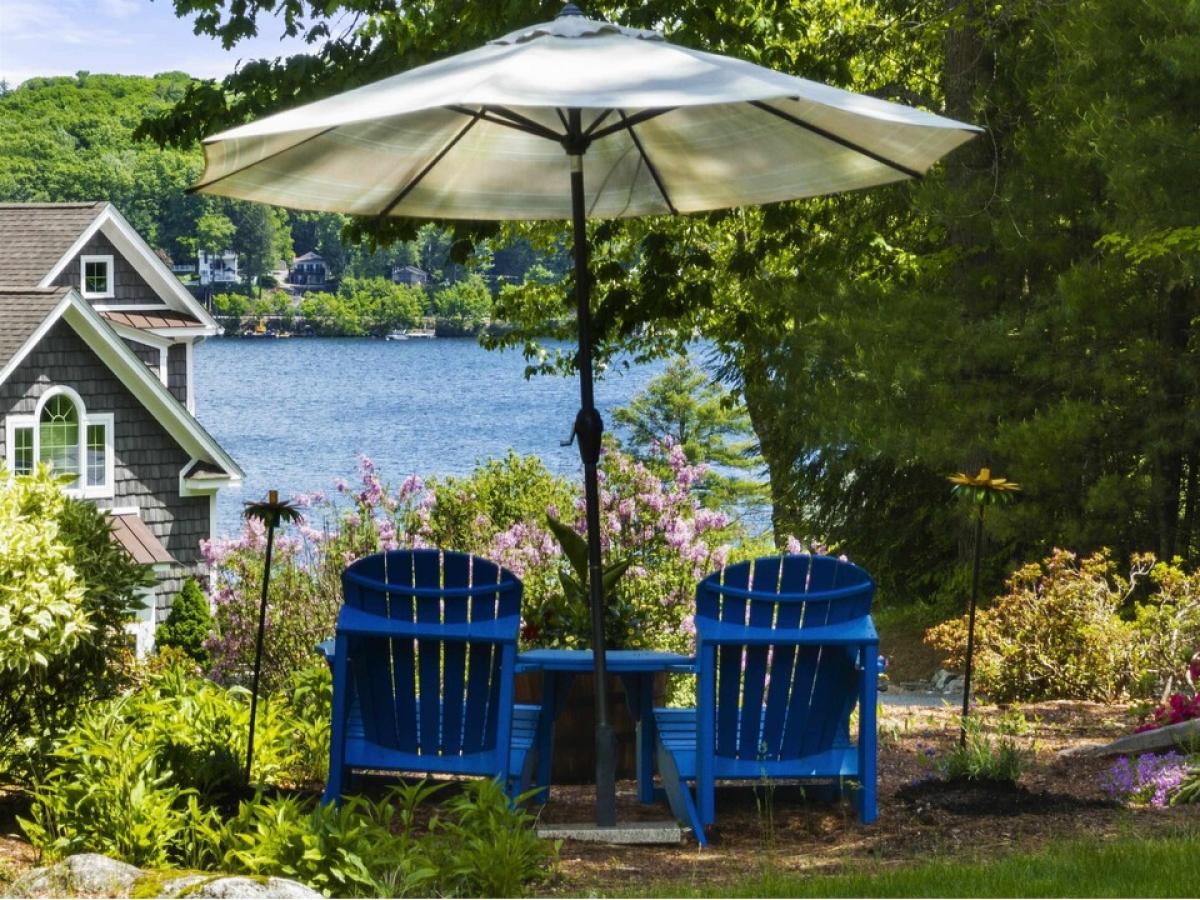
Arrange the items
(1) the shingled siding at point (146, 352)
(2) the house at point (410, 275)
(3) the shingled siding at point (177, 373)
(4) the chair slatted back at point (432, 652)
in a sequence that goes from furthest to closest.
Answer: (2) the house at point (410, 275)
(3) the shingled siding at point (177, 373)
(1) the shingled siding at point (146, 352)
(4) the chair slatted back at point (432, 652)

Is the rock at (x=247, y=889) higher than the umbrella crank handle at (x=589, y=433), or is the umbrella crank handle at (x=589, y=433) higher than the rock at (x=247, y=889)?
the umbrella crank handle at (x=589, y=433)

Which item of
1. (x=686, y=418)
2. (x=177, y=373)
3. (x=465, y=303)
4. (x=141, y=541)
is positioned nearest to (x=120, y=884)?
(x=141, y=541)

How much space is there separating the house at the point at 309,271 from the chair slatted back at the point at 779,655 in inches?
2900

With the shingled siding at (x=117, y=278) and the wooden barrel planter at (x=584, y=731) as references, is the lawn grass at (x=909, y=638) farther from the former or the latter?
the shingled siding at (x=117, y=278)

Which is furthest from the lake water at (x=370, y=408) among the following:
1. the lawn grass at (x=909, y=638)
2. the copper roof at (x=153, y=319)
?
the lawn grass at (x=909, y=638)

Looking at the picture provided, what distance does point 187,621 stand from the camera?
22797 millimetres

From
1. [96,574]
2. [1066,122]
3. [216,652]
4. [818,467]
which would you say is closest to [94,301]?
[818,467]

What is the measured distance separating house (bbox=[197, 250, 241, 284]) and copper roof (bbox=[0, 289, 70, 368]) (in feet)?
162

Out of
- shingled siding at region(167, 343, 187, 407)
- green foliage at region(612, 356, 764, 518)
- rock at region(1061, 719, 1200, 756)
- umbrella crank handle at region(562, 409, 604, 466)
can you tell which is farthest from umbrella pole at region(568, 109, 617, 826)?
green foliage at region(612, 356, 764, 518)

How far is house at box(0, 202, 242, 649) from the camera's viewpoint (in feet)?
74.4

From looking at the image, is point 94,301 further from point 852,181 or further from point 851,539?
point 852,181

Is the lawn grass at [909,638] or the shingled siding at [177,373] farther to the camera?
the shingled siding at [177,373]

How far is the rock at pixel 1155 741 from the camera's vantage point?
561 cm

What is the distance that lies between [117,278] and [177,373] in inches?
92.7
